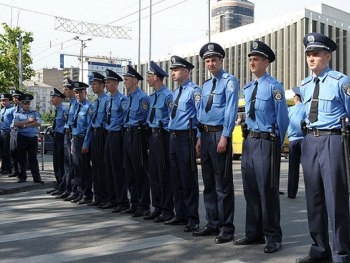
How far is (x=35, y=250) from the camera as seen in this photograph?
515 cm

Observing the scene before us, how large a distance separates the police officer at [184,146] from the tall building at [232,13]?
→ 375 ft

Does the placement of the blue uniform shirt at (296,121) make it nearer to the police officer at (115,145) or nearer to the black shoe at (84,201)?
the police officer at (115,145)

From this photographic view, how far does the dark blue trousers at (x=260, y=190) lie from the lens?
495 cm

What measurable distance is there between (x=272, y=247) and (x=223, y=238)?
2.06 feet

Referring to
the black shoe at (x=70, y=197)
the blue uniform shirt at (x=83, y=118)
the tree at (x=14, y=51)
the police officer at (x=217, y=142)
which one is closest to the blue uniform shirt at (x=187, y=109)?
the police officer at (x=217, y=142)

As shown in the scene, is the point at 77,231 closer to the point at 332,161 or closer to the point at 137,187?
the point at 137,187

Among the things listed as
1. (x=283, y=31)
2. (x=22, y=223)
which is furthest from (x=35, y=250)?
(x=283, y=31)

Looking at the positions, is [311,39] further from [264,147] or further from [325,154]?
[264,147]

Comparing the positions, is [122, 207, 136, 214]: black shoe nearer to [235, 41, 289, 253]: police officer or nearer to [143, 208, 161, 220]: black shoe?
[143, 208, 161, 220]: black shoe

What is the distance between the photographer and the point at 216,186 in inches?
218

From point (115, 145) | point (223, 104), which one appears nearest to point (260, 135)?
point (223, 104)

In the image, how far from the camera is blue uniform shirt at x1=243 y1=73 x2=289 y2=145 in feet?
16.3

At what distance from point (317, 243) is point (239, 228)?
168cm

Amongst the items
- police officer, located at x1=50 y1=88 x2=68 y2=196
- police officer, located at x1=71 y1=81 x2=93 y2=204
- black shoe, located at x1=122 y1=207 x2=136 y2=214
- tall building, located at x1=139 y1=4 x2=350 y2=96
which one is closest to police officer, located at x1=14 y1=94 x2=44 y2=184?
police officer, located at x1=50 y1=88 x2=68 y2=196
